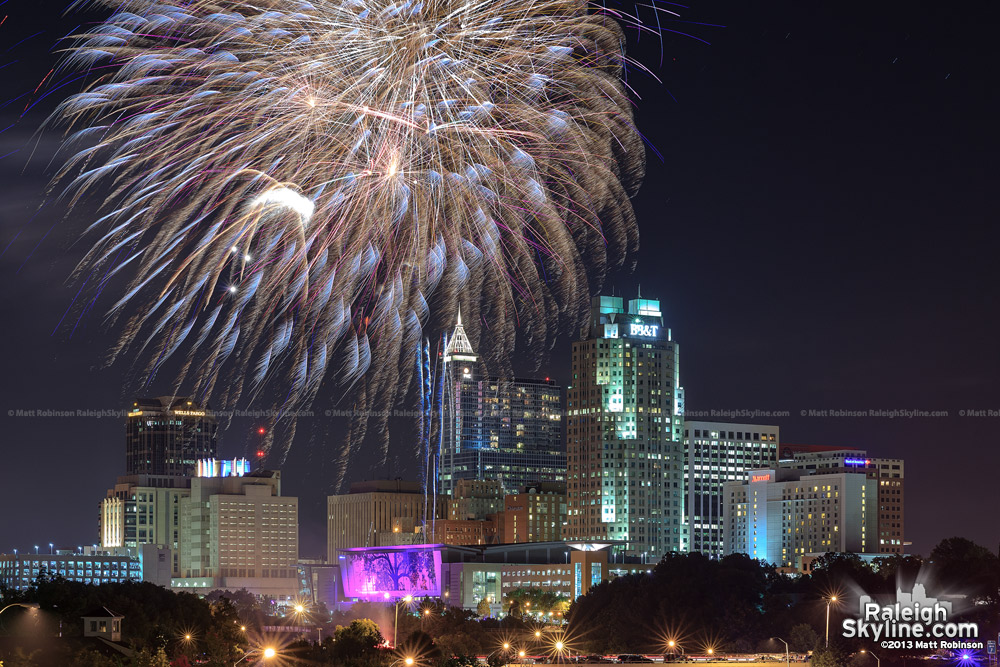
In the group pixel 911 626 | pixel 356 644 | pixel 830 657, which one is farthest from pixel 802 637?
pixel 356 644

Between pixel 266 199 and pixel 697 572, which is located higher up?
pixel 266 199

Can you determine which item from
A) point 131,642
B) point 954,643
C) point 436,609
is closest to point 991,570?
point 954,643

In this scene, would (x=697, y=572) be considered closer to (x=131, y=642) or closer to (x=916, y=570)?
(x=916, y=570)

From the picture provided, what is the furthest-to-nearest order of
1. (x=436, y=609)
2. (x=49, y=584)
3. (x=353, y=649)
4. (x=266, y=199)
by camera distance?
(x=436, y=609), (x=49, y=584), (x=353, y=649), (x=266, y=199)

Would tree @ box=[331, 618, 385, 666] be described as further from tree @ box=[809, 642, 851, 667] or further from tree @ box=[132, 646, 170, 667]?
tree @ box=[809, 642, 851, 667]

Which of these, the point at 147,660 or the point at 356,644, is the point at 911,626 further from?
the point at 147,660
